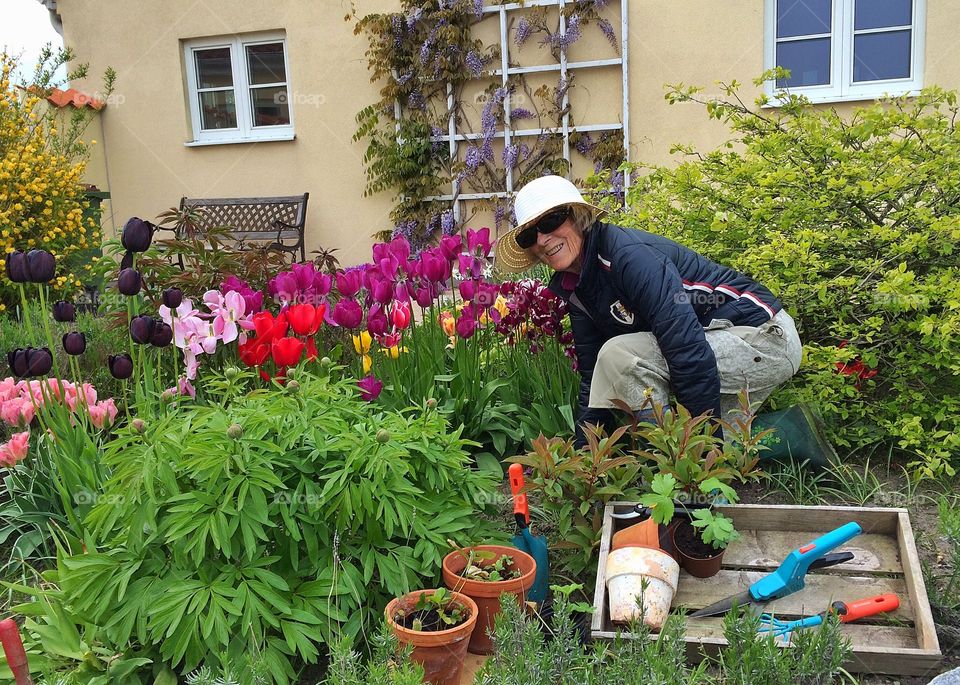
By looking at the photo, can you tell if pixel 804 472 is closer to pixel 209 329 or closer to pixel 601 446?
pixel 601 446

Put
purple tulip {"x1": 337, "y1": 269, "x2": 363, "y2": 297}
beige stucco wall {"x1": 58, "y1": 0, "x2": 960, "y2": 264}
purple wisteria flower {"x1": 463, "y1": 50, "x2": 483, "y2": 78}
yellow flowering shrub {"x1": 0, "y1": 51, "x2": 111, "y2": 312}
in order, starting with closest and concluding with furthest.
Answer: purple tulip {"x1": 337, "y1": 269, "x2": 363, "y2": 297}
yellow flowering shrub {"x1": 0, "y1": 51, "x2": 111, "y2": 312}
beige stucco wall {"x1": 58, "y1": 0, "x2": 960, "y2": 264}
purple wisteria flower {"x1": 463, "y1": 50, "x2": 483, "y2": 78}

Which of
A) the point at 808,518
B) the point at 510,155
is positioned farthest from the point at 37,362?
the point at 510,155

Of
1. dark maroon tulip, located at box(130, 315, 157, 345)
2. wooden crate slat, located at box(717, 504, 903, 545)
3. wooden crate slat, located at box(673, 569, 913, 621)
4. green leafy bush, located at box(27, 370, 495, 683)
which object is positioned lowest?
wooden crate slat, located at box(673, 569, 913, 621)

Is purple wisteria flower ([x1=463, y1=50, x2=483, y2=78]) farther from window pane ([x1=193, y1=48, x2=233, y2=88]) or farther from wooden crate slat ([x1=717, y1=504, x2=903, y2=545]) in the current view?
wooden crate slat ([x1=717, y1=504, x2=903, y2=545])

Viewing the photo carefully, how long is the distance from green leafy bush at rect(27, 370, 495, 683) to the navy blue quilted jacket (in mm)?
825

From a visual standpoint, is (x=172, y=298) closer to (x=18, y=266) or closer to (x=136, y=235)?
(x=136, y=235)

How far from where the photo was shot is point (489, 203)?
786 cm

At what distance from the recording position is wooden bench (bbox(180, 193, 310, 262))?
806 cm

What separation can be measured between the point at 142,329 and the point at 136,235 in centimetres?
28

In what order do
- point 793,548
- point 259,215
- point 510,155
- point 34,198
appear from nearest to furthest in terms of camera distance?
point 793,548 → point 34,198 → point 510,155 → point 259,215

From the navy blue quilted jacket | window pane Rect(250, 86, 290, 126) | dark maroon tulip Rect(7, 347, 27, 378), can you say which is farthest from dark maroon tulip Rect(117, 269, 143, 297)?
window pane Rect(250, 86, 290, 126)

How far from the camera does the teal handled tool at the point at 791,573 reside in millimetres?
1843

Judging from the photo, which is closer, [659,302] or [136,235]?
[136,235]

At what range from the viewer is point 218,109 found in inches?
338
